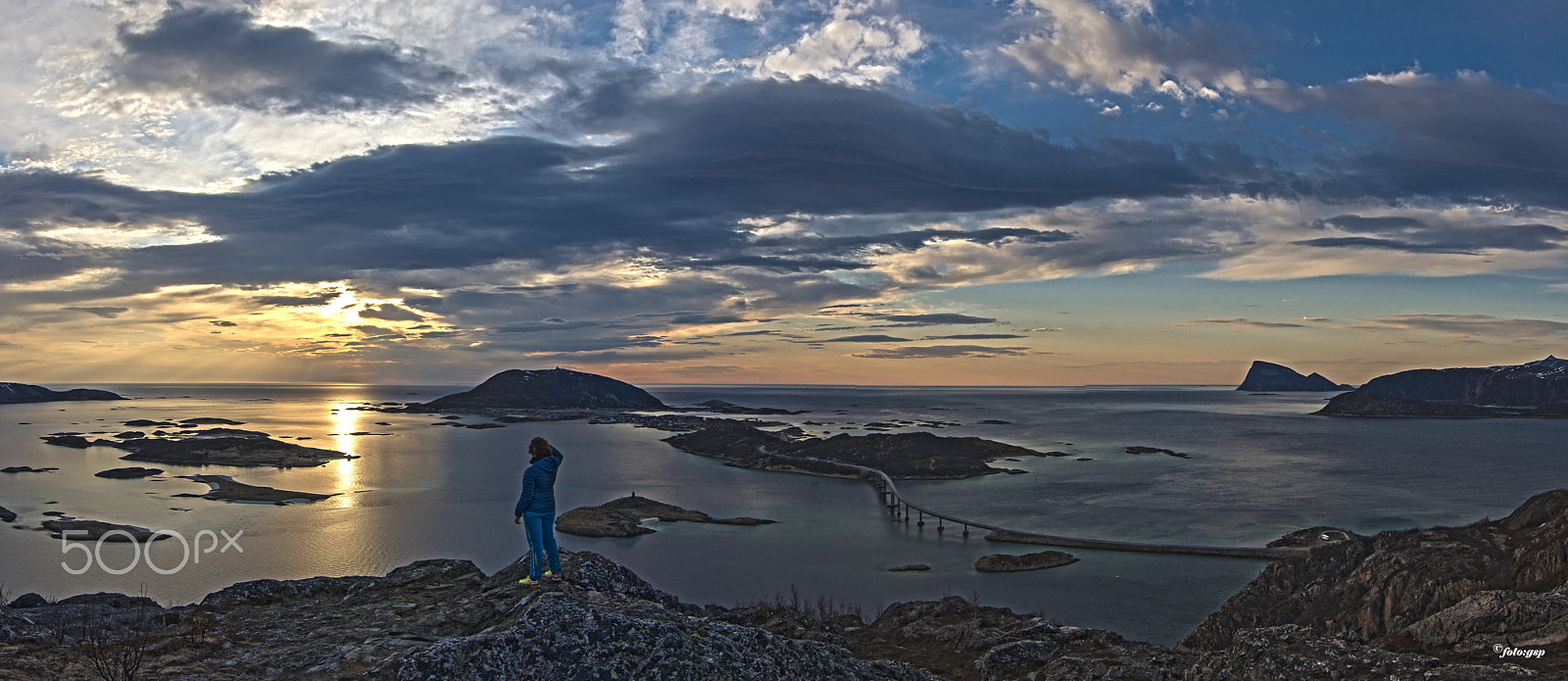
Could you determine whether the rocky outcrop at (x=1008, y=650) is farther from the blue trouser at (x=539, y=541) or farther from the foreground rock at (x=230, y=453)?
the foreground rock at (x=230, y=453)

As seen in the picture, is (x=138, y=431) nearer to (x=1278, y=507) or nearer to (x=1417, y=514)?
(x=1278, y=507)

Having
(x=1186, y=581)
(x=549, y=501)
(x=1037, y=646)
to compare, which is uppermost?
(x=549, y=501)

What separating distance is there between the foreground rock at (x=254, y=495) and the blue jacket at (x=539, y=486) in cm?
8701

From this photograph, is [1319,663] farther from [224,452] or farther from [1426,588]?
[224,452]

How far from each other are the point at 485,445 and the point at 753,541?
98063 millimetres

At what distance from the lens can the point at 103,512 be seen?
7556 cm

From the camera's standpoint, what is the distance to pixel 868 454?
123 metres

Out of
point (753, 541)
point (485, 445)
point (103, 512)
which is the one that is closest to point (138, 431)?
point (485, 445)

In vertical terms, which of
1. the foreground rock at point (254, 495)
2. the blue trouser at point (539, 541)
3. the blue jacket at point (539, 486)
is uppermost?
the blue jacket at point (539, 486)

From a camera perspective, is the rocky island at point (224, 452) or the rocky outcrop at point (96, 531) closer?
the rocky outcrop at point (96, 531)

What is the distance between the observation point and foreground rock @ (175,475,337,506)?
3403 inches

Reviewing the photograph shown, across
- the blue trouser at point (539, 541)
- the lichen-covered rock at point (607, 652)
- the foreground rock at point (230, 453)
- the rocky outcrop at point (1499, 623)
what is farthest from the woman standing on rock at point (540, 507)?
the foreground rock at point (230, 453)
